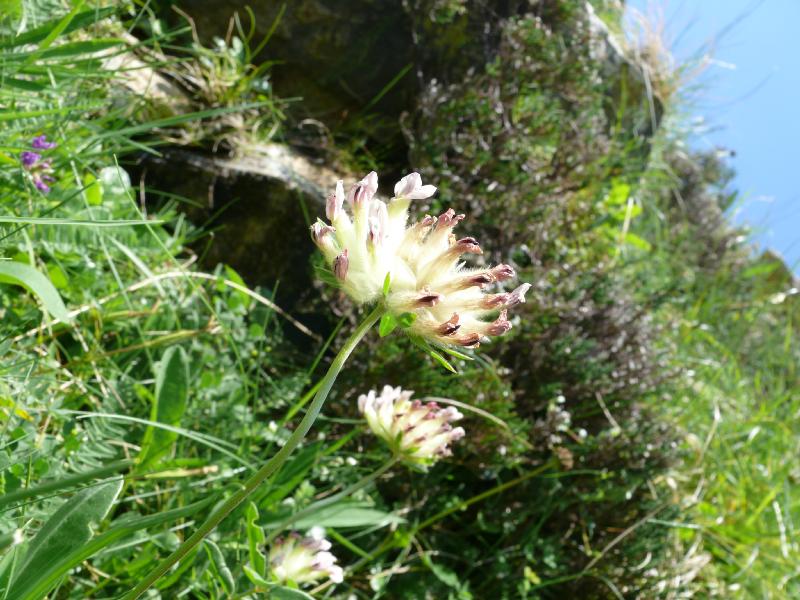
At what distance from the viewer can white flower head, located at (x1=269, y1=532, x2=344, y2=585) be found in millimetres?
1629

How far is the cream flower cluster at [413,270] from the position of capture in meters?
1.08

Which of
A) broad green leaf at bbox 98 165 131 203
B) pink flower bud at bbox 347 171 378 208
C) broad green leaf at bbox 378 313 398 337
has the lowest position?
broad green leaf at bbox 98 165 131 203

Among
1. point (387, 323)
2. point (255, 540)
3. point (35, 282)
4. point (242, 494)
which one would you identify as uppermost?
point (387, 323)

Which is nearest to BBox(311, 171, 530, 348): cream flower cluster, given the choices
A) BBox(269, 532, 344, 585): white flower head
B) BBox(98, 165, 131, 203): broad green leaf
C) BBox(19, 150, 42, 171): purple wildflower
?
BBox(269, 532, 344, 585): white flower head

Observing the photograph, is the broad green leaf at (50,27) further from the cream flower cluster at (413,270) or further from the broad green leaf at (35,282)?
the cream flower cluster at (413,270)

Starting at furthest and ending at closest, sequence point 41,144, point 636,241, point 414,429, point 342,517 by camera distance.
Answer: point 636,241 → point 342,517 → point 41,144 → point 414,429

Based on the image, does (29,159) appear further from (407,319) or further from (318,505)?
(407,319)

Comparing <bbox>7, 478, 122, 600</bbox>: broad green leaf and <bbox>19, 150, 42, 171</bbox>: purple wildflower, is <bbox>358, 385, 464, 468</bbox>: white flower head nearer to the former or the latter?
<bbox>7, 478, 122, 600</bbox>: broad green leaf

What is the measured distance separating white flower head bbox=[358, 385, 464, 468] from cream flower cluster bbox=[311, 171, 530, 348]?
0.52 metres

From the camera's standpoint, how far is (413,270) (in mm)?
1145

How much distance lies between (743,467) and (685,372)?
745 mm

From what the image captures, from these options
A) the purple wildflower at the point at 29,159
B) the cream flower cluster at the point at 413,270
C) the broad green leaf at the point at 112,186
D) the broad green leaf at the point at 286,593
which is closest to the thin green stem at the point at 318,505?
the broad green leaf at the point at 286,593

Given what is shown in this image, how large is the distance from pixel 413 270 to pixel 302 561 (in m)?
0.80

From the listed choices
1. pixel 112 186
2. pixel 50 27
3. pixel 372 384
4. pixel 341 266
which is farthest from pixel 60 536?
pixel 372 384
